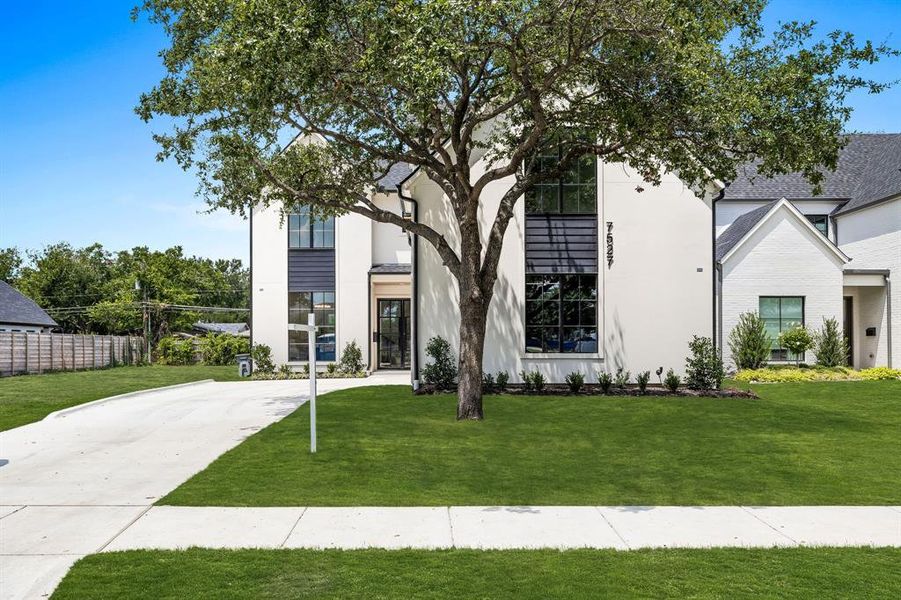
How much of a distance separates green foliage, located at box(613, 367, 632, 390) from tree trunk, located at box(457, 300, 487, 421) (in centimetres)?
574

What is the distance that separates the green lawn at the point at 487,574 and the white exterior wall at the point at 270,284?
2108cm

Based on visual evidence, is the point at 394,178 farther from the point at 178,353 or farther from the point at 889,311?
the point at 889,311

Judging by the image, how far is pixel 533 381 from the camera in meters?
17.5

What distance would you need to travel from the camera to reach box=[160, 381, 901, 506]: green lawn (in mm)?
7645

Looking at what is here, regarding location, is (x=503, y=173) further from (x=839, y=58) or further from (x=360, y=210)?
(x=839, y=58)

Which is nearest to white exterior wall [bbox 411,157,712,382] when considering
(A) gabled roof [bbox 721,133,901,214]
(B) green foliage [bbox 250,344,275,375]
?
(A) gabled roof [bbox 721,133,901,214]

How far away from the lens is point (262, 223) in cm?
2652

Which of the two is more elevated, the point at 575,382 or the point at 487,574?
the point at 575,382

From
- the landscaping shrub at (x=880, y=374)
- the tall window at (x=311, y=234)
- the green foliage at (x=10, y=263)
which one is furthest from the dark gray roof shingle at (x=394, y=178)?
the green foliage at (x=10, y=263)

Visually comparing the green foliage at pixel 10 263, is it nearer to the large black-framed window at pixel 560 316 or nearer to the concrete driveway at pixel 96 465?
the concrete driveway at pixel 96 465

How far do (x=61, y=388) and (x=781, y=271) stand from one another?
919 inches

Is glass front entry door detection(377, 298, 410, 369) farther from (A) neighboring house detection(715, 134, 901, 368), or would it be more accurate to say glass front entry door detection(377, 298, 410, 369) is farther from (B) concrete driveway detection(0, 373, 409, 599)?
(A) neighboring house detection(715, 134, 901, 368)

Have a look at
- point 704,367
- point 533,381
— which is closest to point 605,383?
point 533,381

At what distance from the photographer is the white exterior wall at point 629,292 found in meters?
17.9
